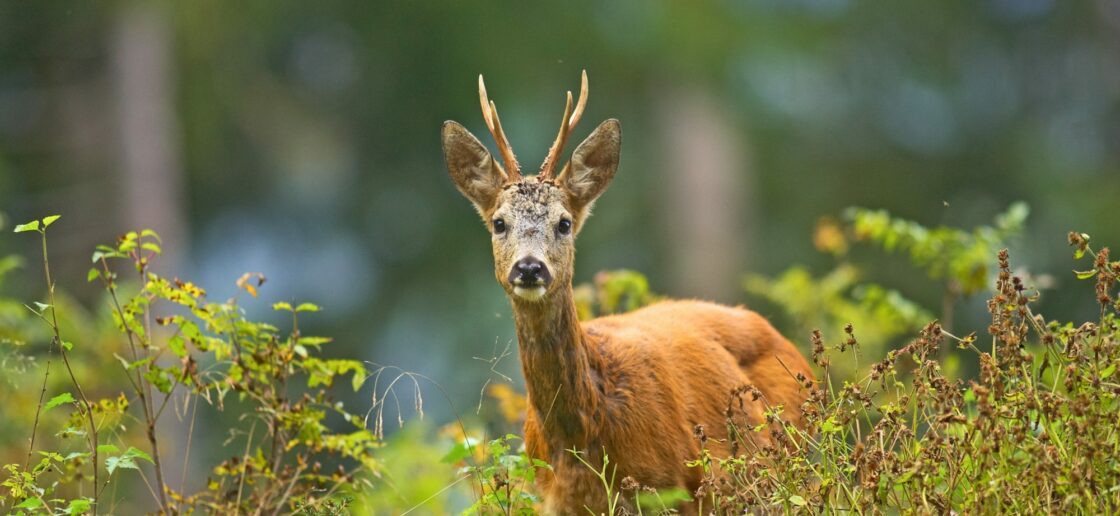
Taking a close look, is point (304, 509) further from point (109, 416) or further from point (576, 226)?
point (576, 226)

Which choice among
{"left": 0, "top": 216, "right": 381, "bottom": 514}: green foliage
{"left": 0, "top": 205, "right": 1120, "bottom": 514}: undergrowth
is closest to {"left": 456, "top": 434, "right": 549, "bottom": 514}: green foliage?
{"left": 0, "top": 205, "right": 1120, "bottom": 514}: undergrowth

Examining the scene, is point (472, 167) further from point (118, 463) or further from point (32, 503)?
point (32, 503)

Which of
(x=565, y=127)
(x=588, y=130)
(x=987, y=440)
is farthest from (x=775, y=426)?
(x=588, y=130)

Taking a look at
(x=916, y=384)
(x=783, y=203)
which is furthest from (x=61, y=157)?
(x=916, y=384)

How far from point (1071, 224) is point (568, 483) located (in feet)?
58.3

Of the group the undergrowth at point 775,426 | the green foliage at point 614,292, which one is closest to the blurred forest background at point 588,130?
the green foliage at point 614,292

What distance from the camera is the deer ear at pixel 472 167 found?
664 cm

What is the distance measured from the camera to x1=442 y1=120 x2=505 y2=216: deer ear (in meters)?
6.64

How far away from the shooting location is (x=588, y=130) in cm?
2202

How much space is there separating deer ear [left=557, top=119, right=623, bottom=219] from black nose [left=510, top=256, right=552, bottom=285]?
2.04 ft

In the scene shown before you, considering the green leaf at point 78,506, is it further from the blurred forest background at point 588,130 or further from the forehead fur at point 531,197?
the blurred forest background at point 588,130

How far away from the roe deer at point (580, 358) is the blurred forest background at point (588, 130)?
45.4 feet

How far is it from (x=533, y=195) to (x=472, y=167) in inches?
15.7

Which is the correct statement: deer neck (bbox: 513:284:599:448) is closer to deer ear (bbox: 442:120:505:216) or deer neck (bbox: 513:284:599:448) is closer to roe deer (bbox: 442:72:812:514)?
roe deer (bbox: 442:72:812:514)
